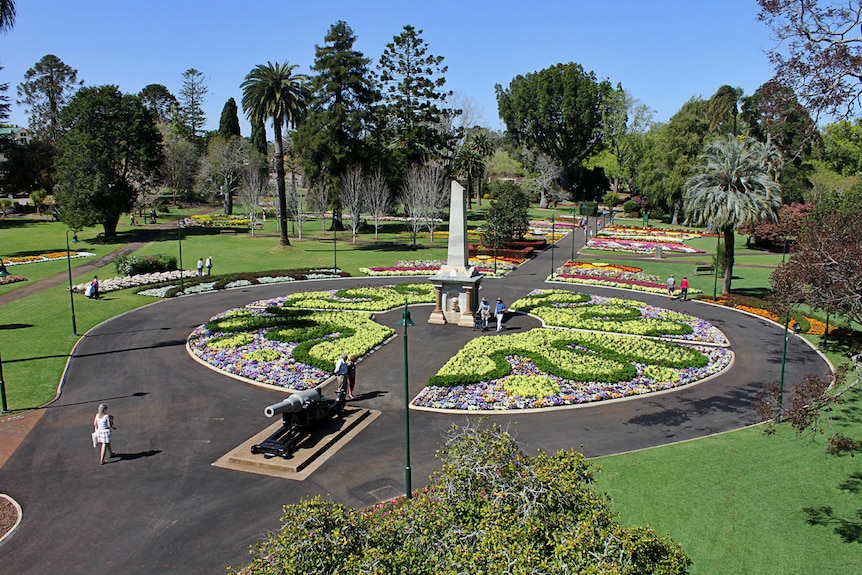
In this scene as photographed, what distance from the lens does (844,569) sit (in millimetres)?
11758

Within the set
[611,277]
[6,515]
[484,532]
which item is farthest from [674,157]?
[6,515]

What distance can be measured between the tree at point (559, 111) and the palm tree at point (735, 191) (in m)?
61.0

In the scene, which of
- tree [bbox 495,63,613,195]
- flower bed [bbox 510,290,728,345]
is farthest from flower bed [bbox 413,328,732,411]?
tree [bbox 495,63,613,195]

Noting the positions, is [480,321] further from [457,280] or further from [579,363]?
[579,363]

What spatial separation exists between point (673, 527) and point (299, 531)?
8.89 metres

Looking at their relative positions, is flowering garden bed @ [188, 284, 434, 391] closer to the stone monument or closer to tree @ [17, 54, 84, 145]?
the stone monument

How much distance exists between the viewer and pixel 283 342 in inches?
1047

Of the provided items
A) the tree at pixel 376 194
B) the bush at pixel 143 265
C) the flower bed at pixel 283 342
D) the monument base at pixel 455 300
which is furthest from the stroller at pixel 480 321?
the tree at pixel 376 194

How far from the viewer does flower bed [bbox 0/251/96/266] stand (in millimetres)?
46688

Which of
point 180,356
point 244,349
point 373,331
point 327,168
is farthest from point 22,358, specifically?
point 327,168

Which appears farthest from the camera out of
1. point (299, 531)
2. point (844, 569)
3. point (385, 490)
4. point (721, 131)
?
point (721, 131)

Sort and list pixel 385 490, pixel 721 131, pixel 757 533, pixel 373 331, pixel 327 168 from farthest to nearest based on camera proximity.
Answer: pixel 721 131
pixel 327 168
pixel 373 331
pixel 385 490
pixel 757 533

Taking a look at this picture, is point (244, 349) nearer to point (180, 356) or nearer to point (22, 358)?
point (180, 356)

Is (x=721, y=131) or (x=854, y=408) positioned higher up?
(x=721, y=131)
